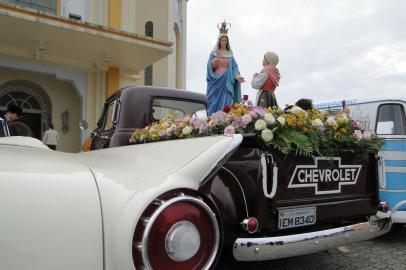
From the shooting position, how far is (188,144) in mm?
1678

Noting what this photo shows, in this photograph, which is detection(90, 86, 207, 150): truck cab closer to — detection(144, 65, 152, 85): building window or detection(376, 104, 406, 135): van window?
detection(376, 104, 406, 135): van window

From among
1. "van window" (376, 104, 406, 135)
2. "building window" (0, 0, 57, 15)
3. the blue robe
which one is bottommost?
"van window" (376, 104, 406, 135)

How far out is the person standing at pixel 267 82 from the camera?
3840 millimetres

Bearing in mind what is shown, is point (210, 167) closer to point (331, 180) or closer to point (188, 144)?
point (188, 144)

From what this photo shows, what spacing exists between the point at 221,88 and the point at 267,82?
49 cm

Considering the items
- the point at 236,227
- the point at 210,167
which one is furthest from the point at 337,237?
the point at 210,167

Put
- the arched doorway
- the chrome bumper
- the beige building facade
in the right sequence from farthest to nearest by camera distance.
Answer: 1. the arched doorway
2. the beige building facade
3. the chrome bumper

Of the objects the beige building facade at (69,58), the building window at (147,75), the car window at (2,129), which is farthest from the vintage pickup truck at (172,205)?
the building window at (147,75)

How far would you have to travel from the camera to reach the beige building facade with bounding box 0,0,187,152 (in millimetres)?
9274

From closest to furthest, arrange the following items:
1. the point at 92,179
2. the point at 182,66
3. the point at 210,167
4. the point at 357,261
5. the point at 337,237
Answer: the point at 92,179
the point at 210,167
the point at 337,237
the point at 357,261
the point at 182,66

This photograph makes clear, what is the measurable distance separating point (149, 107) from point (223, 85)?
83cm

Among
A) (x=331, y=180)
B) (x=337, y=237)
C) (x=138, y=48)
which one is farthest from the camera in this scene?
(x=138, y=48)

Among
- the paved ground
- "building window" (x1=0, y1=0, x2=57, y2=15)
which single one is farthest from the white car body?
"building window" (x1=0, y1=0, x2=57, y2=15)

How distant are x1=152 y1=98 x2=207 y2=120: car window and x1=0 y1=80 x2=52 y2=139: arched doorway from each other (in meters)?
9.04
